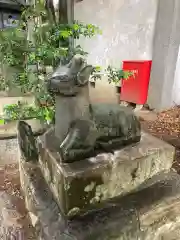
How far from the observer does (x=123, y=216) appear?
2.36ft

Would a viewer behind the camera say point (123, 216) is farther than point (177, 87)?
No

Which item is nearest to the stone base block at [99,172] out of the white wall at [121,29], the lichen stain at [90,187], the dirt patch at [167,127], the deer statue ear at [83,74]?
the lichen stain at [90,187]

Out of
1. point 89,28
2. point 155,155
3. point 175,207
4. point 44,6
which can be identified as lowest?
point 175,207

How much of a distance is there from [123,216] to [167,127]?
1.79 meters

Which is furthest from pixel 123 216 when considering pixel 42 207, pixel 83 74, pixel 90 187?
pixel 83 74

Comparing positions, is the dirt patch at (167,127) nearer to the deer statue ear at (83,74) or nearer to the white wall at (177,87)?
the white wall at (177,87)

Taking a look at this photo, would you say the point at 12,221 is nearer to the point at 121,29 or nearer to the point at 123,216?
the point at 123,216

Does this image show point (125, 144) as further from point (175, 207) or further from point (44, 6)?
point (44, 6)

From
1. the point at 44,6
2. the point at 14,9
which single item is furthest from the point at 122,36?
the point at 44,6

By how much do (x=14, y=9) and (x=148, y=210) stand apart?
4120 mm

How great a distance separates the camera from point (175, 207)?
2.67 feet

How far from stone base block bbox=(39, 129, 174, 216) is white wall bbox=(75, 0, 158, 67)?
8.40 feet

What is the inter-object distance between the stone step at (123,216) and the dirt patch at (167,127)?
839 millimetres

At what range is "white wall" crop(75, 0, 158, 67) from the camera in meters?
2.96
